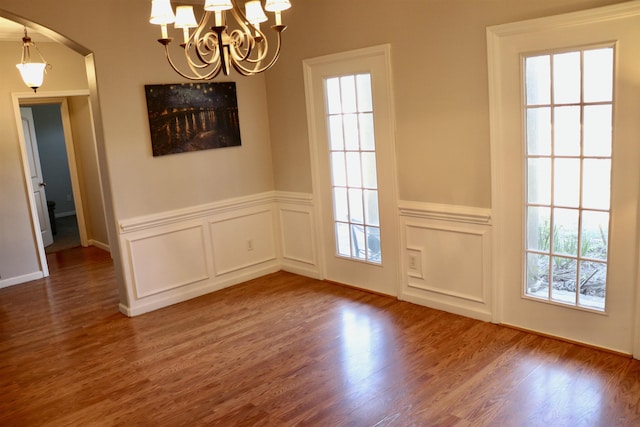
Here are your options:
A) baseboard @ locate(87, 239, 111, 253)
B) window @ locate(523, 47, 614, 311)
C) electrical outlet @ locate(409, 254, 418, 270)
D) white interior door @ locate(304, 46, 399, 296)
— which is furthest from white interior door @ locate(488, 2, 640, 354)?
baseboard @ locate(87, 239, 111, 253)

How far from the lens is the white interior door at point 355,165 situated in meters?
4.45

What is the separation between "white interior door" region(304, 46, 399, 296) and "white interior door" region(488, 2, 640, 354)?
0.99m

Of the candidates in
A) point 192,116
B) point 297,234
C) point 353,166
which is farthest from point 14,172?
point 353,166

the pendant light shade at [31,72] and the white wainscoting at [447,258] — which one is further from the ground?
the pendant light shade at [31,72]

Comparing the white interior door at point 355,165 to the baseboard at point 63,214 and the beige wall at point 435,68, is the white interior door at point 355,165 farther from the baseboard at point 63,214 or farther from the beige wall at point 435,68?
the baseboard at point 63,214

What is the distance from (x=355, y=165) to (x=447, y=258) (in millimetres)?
1191

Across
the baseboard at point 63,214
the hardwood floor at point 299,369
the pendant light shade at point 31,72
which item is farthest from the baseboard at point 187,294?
the baseboard at point 63,214

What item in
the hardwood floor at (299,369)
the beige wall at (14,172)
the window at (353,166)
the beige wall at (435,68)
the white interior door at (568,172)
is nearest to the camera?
the hardwood floor at (299,369)

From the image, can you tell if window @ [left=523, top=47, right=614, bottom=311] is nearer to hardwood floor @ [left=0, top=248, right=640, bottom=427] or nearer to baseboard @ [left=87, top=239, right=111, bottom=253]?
hardwood floor @ [left=0, top=248, right=640, bottom=427]

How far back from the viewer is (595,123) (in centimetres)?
325

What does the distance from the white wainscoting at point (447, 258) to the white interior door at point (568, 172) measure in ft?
0.48

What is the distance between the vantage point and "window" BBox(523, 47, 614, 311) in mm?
3242

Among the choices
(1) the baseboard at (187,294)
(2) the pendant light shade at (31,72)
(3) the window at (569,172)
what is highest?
(2) the pendant light shade at (31,72)

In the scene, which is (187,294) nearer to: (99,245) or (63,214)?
(99,245)
